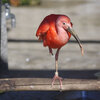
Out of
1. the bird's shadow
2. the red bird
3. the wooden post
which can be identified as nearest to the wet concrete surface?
the bird's shadow

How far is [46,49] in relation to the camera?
8.77 m

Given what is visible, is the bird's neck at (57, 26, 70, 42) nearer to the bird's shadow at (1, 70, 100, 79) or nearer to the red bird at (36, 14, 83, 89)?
the red bird at (36, 14, 83, 89)

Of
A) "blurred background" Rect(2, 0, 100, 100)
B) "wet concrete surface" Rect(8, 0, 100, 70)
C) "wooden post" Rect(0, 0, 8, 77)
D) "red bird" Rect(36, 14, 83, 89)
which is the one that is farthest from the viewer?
"wet concrete surface" Rect(8, 0, 100, 70)

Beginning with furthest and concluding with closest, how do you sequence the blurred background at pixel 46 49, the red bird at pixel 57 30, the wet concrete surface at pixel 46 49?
the wet concrete surface at pixel 46 49, the blurred background at pixel 46 49, the red bird at pixel 57 30

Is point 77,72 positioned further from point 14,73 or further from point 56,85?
point 56,85

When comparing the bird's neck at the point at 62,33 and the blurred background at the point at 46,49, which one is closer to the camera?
the bird's neck at the point at 62,33

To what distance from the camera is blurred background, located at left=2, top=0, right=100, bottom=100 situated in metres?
7.29

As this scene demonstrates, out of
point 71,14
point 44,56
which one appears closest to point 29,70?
point 44,56

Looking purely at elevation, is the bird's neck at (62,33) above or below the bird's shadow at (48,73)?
above

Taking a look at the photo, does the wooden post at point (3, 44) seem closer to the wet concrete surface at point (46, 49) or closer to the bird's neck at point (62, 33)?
the wet concrete surface at point (46, 49)

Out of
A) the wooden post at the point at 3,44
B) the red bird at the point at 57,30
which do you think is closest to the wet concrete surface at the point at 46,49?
the wooden post at the point at 3,44

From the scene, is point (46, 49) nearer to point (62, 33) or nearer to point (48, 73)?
point (48, 73)

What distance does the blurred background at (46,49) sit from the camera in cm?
729

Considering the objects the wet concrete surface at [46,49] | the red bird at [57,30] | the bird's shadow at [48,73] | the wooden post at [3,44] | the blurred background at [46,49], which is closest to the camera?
the red bird at [57,30]
